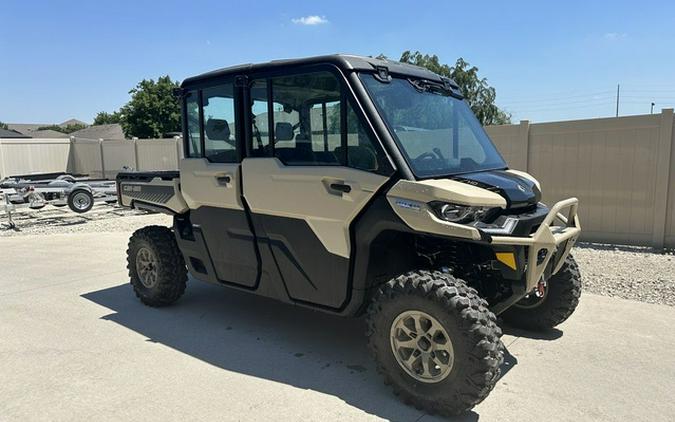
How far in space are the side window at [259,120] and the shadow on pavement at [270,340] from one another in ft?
5.67

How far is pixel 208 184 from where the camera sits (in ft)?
15.5

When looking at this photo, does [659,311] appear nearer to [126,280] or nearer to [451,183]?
[451,183]

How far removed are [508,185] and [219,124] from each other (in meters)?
2.64

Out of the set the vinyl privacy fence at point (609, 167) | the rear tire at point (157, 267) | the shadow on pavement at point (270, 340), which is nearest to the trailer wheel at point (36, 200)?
the shadow on pavement at point (270, 340)

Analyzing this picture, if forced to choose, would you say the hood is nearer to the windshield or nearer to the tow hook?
the windshield

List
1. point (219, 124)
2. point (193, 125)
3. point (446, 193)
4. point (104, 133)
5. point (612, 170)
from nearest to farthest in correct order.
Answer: point (446, 193) → point (219, 124) → point (193, 125) → point (612, 170) → point (104, 133)

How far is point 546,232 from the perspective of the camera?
335 cm

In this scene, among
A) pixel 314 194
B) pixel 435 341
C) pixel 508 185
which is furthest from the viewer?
pixel 314 194

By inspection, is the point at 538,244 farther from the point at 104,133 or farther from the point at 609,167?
the point at 104,133

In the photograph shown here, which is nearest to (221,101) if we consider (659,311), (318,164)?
(318,164)

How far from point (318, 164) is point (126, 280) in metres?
4.41

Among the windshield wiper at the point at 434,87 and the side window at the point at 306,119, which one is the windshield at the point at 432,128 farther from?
the side window at the point at 306,119

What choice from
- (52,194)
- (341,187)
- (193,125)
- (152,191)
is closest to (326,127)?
(341,187)

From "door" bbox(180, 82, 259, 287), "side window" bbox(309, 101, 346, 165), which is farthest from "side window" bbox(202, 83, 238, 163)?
"side window" bbox(309, 101, 346, 165)
